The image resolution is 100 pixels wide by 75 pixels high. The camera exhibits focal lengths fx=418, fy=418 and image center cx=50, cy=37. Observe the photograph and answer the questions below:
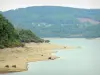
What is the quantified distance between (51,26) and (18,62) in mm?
718

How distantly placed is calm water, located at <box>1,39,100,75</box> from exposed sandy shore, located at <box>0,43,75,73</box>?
0.12 meters

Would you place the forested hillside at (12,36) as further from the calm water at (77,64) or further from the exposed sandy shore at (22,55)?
the calm water at (77,64)

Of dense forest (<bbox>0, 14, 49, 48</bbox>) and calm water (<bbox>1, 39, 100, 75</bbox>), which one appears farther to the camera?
dense forest (<bbox>0, 14, 49, 48</bbox>)

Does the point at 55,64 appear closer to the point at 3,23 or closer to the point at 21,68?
the point at 21,68

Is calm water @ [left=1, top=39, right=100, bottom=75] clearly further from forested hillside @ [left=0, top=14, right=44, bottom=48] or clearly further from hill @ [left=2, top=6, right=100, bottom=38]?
forested hillside @ [left=0, top=14, right=44, bottom=48]

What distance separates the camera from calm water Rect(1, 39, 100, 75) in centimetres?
590

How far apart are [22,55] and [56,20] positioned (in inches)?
28.6

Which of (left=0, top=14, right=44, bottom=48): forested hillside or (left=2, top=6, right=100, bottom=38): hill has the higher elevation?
(left=2, top=6, right=100, bottom=38): hill

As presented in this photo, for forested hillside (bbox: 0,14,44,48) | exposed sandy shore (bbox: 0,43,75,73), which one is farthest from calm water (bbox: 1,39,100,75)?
forested hillside (bbox: 0,14,44,48)

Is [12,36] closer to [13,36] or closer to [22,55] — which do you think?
[13,36]

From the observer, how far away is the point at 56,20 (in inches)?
242

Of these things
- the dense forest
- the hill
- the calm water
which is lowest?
the calm water

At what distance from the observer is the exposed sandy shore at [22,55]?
238 inches

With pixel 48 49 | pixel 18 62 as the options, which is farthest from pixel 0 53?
pixel 48 49
